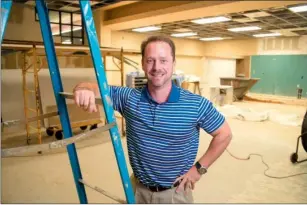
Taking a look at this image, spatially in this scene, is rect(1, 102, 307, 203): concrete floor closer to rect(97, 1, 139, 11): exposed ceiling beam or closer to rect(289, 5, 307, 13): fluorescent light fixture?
rect(289, 5, 307, 13): fluorescent light fixture

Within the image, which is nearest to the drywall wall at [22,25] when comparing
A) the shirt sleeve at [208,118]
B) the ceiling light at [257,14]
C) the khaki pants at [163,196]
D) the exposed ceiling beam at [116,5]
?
the exposed ceiling beam at [116,5]

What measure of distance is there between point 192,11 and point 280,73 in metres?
6.10

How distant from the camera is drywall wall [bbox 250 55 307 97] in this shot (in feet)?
29.9

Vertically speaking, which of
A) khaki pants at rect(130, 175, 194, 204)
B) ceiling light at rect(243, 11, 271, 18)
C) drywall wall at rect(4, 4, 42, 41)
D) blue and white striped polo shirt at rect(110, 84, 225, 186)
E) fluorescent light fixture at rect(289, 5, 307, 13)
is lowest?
khaki pants at rect(130, 175, 194, 204)

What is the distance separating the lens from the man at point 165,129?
3.94 feet

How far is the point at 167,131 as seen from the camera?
47.2 inches

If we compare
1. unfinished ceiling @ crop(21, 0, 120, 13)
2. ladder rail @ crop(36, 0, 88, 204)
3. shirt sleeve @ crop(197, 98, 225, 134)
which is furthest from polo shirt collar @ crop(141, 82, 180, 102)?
unfinished ceiling @ crop(21, 0, 120, 13)

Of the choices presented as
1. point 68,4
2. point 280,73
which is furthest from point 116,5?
point 280,73

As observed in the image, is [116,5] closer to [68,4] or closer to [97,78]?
[68,4]

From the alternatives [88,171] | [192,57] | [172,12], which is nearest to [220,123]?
[88,171]

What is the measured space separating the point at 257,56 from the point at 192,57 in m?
2.74

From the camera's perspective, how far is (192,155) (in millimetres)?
1287

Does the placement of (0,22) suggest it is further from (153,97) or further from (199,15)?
(199,15)

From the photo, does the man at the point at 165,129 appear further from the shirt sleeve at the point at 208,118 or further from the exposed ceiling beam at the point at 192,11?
the exposed ceiling beam at the point at 192,11
